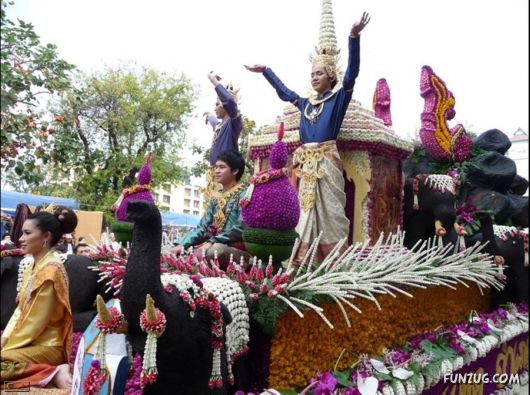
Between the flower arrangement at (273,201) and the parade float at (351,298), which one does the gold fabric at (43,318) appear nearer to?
the parade float at (351,298)

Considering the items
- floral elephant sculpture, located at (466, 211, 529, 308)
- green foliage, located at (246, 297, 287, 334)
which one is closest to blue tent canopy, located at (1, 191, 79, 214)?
green foliage, located at (246, 297, 287, 334)

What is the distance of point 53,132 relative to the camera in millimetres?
4168

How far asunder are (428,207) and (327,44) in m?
2.02

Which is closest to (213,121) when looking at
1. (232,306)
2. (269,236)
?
(269,236)

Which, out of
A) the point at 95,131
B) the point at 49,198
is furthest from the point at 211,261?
the point at 95,131

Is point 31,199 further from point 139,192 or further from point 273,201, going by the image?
point 273,201

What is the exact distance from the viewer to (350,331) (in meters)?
3.52

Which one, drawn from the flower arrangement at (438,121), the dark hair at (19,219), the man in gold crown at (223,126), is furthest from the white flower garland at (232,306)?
the flower arrangement at (438,121)

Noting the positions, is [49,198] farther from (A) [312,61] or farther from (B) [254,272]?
(A) [312,61]

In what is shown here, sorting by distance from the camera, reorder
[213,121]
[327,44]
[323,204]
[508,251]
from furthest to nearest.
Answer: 1. [508,251]
2. [213,121]
3. [327,44]
4. [323,204]

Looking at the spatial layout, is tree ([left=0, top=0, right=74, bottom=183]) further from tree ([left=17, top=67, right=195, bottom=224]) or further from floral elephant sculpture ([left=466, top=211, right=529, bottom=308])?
floral elephant sculpture ([left=466, top=211, right=529, bottom=308])

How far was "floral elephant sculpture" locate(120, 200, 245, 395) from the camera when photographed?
2.13 meters

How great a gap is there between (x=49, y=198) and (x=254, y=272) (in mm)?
2203

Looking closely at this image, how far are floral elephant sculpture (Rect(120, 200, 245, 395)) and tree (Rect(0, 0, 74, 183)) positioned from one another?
1.61 m
